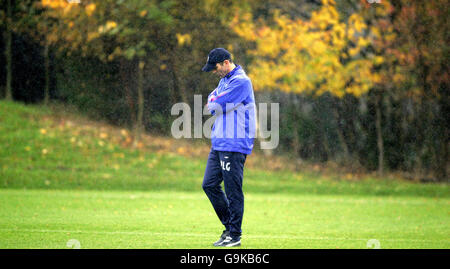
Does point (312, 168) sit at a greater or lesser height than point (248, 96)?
lesser

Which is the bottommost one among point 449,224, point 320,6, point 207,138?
point 449,224

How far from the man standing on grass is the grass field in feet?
1.69

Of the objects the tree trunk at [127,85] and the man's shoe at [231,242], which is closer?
the man's shoe at [231,242]

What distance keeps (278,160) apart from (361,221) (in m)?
10.5

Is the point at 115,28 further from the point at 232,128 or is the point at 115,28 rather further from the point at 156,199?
the point at 232,128

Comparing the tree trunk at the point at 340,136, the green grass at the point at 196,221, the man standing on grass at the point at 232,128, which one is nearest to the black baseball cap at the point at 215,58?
the man standing on grass at the point at 232,128

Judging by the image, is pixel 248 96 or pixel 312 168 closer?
pixel 248 96

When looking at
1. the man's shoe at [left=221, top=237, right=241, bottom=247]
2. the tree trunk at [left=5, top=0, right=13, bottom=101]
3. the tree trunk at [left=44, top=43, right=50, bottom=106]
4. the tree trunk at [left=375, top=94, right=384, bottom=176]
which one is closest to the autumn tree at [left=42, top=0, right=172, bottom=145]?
the tree trunk at [left=44, top=43, right=50, bottom=106]

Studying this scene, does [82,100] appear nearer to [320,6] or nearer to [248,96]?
[320,6]

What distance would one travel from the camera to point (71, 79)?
23484 mm

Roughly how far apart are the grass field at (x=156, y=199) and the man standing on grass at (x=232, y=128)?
52 centimetres

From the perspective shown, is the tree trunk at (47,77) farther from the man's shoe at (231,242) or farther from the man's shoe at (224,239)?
the man's shoe at (231,242)

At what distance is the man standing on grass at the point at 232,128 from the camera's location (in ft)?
26.4
